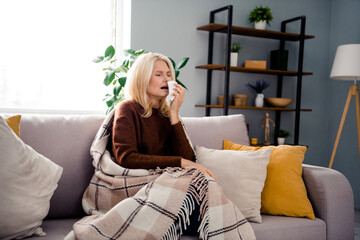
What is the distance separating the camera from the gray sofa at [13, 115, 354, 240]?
1.69m

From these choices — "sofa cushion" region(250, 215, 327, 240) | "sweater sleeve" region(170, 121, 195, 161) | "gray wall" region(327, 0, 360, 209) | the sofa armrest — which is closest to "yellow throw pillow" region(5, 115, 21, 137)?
"sweater sleeve" region(170, 121, 195, 161)

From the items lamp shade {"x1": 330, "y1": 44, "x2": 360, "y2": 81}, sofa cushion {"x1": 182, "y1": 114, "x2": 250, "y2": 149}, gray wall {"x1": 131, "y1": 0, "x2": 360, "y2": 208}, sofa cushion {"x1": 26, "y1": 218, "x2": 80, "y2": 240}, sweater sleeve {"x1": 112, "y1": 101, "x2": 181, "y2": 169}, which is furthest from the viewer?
gray wall {"x1": 131, "y1": 0, "x2": 360, "y2": 208}

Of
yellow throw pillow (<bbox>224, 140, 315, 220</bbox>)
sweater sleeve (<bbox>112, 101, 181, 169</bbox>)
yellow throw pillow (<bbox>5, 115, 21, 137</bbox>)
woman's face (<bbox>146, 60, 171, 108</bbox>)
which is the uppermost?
woman's face (<bbox>146, 60, 171, 108</bbox>)

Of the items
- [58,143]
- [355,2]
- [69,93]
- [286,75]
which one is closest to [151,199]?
[58,143]

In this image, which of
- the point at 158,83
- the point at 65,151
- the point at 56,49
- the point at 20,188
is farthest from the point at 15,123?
the point at 56,49

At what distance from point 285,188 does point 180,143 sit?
1.88 ft

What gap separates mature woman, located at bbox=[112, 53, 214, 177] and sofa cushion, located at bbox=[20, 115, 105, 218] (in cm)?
18

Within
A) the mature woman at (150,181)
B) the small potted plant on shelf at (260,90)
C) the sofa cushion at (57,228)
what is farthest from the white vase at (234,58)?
the sofa cushion at (57,228)

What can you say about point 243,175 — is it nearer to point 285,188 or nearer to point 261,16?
point 285,188

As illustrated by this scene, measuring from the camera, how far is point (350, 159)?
157 inches

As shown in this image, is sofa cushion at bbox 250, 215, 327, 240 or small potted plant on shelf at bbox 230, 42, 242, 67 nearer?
sofa cushion at bbox 250, 215, 327, 240

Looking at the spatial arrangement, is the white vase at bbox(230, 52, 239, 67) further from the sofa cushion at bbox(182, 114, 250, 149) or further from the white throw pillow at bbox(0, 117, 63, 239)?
the white throw pillow at bbox(0, 117, 63, 239)

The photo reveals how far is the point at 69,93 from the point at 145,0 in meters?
1.16

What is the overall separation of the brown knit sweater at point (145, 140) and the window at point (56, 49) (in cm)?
175
